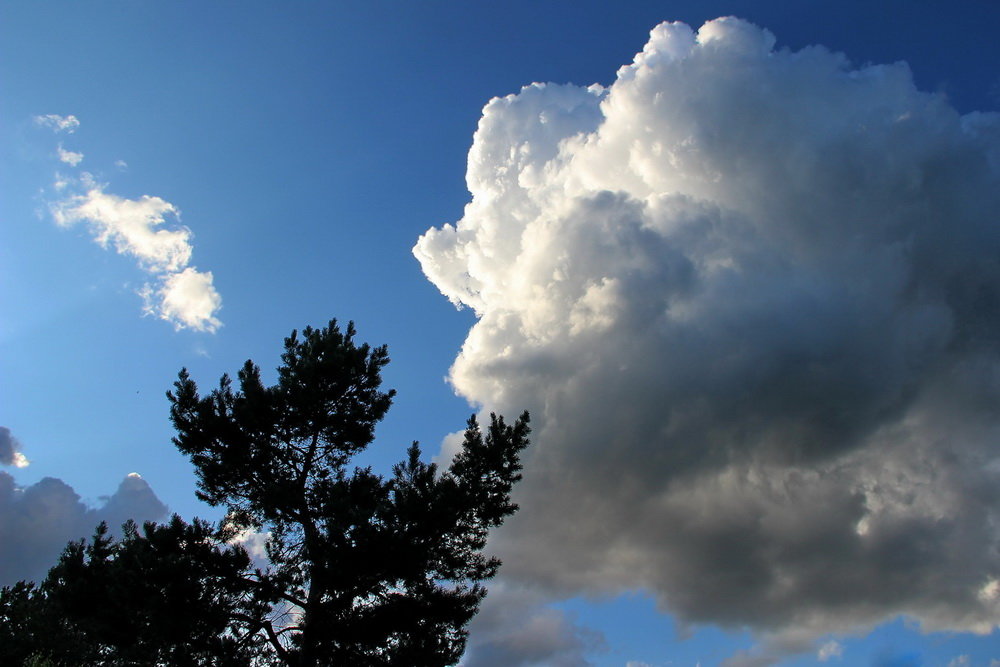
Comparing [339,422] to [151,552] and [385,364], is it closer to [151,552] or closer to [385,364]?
[385,364]

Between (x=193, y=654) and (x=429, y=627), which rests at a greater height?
(x=429, y=627)

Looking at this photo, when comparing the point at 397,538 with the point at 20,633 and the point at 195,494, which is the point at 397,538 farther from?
the point at 20,633

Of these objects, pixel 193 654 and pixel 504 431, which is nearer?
pixel 193 654

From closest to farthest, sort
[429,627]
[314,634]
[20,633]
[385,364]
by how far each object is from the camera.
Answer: [314,634], [429,627], [385,364], [20,633]

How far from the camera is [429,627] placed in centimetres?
1566

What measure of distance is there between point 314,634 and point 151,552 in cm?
443

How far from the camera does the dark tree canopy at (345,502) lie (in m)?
14.3

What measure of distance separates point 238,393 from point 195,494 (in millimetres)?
3172

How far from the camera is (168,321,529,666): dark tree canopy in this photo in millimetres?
14328

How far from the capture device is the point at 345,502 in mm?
14086

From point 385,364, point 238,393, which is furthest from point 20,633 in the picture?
point 385,364

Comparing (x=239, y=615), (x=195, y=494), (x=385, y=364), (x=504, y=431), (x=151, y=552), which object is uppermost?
(x=385, y=364)

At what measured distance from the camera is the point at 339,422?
17750 mm

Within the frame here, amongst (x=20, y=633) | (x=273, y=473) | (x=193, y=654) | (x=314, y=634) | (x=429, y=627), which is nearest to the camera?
(x=193, y=654)
